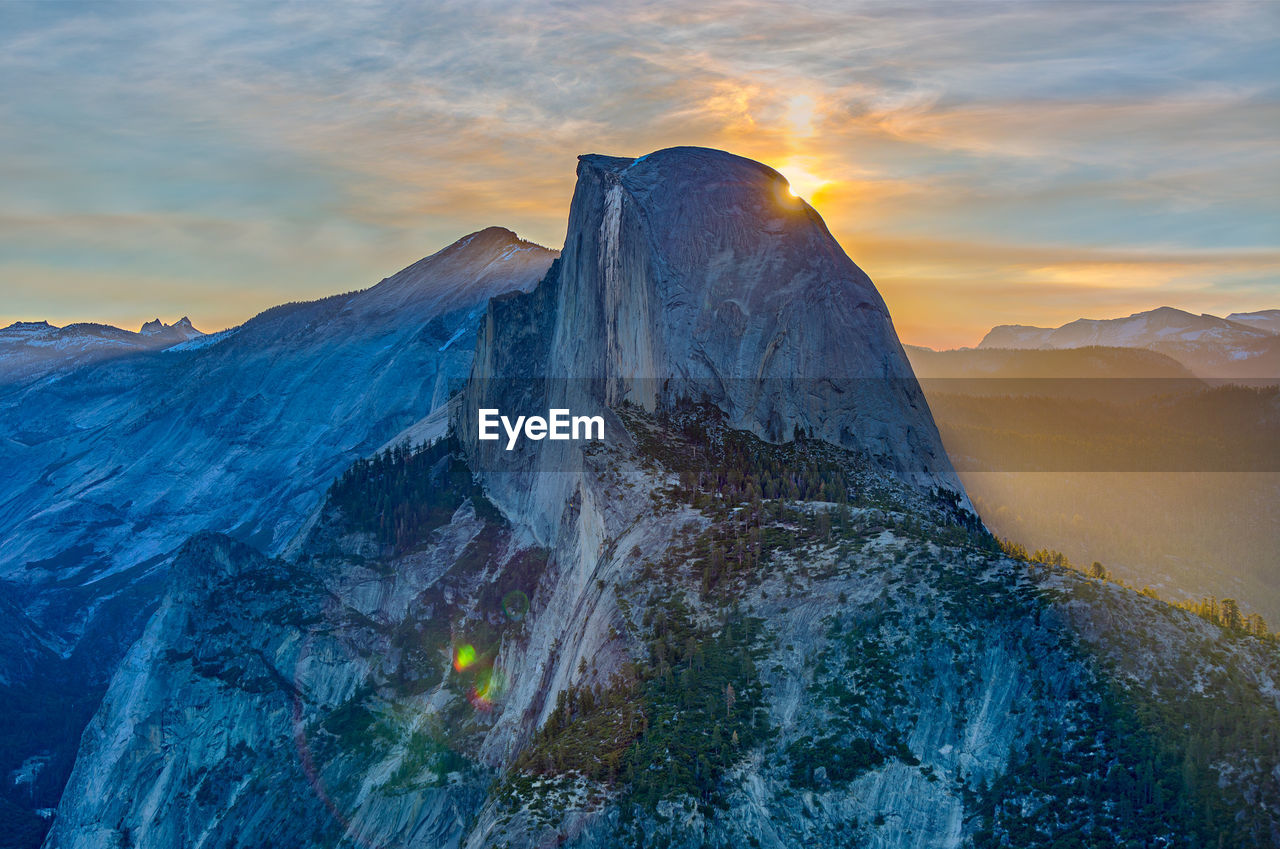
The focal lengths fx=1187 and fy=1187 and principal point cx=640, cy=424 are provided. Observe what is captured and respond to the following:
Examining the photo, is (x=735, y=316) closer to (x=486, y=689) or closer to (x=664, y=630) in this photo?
(x=664, y=630)

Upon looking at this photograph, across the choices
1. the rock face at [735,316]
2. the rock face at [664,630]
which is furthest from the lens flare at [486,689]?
the rock face at [735,316]

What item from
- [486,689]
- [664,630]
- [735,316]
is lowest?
[486,689]

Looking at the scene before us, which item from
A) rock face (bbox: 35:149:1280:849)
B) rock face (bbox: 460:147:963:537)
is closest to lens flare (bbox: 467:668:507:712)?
rock face (bbox: 35:149:1280:849)

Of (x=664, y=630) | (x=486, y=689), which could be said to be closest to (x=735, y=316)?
(x=664, y=630)

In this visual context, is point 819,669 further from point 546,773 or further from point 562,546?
point 562,546

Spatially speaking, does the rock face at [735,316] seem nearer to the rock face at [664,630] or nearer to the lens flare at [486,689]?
the rock face at [664,630]

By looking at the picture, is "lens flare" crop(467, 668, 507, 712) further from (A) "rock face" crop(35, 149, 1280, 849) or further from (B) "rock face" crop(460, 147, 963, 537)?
(B) "rock face" crop(460, 147, 963, 537)

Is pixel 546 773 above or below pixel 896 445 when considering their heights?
below

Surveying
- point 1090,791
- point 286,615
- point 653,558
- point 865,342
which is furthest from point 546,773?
point 286,615
